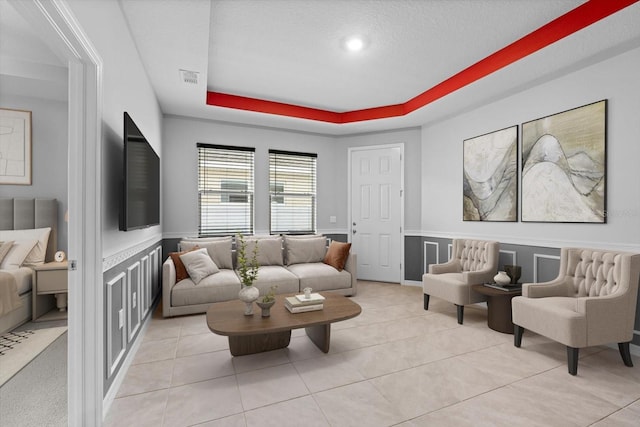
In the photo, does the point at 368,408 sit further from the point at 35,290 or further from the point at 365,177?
the point at 365,177

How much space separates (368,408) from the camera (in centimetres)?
187

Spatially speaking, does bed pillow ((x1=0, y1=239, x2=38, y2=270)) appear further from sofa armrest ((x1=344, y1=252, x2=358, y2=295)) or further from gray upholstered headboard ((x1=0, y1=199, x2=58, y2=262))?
sofa armrest ((x1=344, y1=252, x2=358, y2=295))

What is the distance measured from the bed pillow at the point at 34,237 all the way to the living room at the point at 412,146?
523mm

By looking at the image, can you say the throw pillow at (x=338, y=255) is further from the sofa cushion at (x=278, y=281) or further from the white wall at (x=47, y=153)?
the white wall at (x=47, y=153)

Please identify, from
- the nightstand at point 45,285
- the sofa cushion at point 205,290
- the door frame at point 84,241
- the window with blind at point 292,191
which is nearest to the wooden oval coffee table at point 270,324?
the door frame at point 84,241

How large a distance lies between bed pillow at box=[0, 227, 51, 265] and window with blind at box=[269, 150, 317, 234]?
9.65 ft

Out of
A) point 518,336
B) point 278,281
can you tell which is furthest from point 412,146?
point 518,336

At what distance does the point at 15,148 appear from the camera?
3523 millimetres

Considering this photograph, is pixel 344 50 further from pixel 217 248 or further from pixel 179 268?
pixel 179 268

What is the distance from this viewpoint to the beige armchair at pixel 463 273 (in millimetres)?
3371

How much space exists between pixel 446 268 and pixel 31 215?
17.0ft

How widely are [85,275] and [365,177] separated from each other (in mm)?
4457

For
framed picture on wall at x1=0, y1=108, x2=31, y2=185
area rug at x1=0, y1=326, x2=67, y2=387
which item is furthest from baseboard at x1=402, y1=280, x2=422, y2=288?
framed picture on wall at x1=0, y1=108, x2=31, y2=185

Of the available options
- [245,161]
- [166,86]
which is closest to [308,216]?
[245,161]
